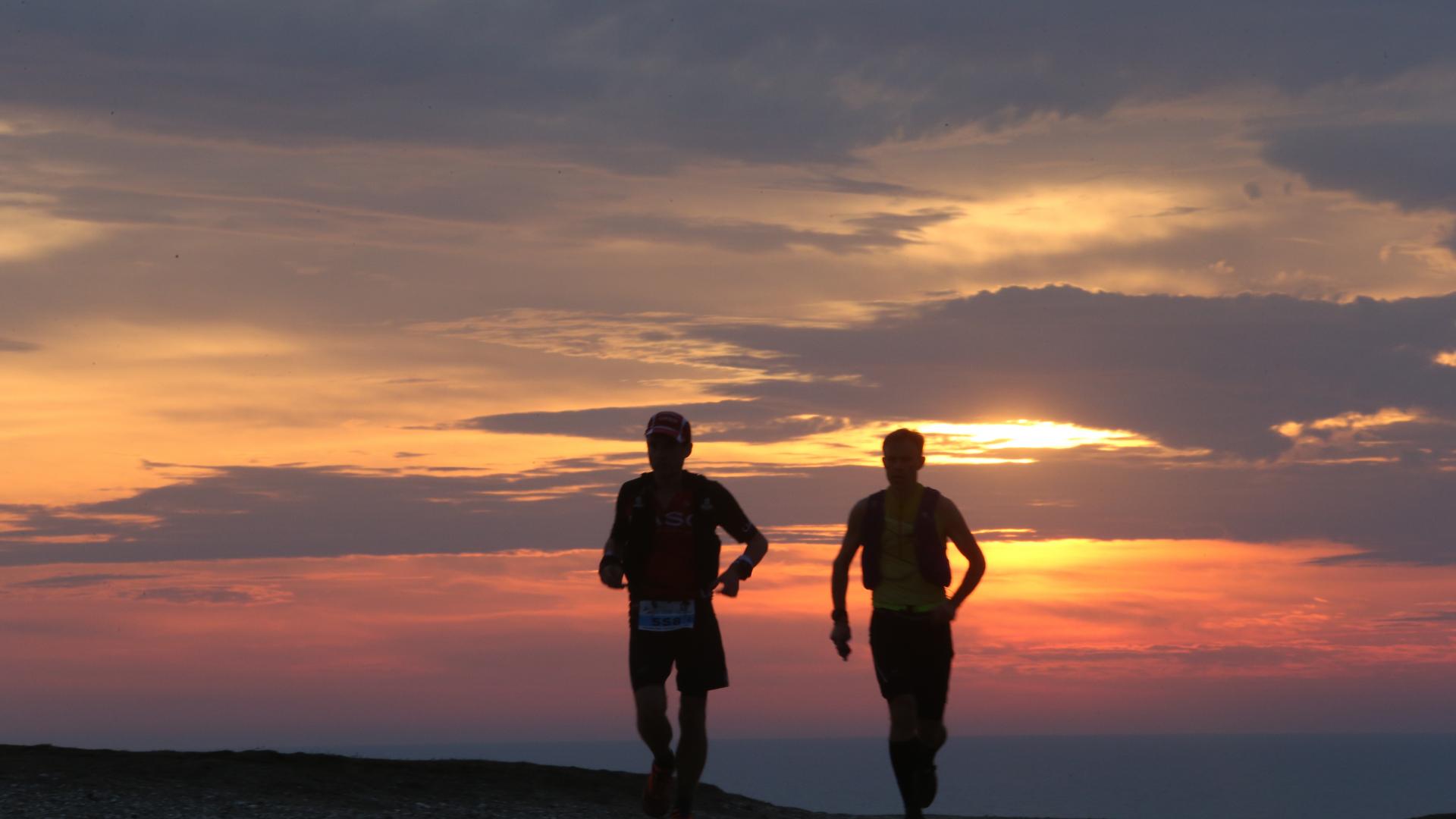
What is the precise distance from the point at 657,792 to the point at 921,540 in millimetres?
2317

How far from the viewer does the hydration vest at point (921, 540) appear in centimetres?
1103

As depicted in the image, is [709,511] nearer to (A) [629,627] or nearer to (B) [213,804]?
(A) [629,627]

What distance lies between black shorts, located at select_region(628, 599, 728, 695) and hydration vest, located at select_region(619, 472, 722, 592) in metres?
0.22

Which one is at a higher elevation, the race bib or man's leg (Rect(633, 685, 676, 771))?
the race bib

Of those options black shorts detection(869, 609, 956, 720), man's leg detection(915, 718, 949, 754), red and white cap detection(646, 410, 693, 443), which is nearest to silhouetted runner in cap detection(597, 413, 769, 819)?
red and white cap detection(646, 410, 693, 443)

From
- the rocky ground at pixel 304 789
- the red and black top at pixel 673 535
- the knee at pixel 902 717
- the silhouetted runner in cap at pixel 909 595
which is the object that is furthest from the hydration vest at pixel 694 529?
the rocky ground at pixel 304 789

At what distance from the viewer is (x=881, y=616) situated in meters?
11.3

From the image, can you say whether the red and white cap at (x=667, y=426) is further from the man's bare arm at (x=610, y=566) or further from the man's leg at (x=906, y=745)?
the man's leg at (x=906, y=745)

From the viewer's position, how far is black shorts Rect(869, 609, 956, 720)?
11.2m

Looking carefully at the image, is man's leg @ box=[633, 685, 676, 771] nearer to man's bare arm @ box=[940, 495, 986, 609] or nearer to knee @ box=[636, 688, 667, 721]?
knee @ box=[636, 688, 667, 721]

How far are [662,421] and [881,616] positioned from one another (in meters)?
2.15

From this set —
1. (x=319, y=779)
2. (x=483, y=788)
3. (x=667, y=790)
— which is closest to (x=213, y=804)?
(x=319, y=779)

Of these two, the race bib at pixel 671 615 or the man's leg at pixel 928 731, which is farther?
the man's leg at pixel 928 731

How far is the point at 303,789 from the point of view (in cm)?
1305
